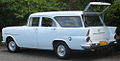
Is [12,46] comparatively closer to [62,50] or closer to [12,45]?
[12,45]

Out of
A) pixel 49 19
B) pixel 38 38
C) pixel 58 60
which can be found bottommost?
pixel 58 60

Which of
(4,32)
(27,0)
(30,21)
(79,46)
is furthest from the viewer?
(27,0)

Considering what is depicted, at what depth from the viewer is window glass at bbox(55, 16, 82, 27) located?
1019 cm

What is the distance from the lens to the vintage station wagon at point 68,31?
988 centimetres

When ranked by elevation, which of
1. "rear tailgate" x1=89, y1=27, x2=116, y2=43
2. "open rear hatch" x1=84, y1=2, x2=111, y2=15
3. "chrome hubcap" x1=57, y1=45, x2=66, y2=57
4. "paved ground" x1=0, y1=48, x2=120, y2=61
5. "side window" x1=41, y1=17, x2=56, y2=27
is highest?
"open rear hatch" x1=84, y1=2, x2=111, y2=15

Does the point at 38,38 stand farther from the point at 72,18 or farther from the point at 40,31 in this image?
the point at 72,18

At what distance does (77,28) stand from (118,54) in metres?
2.38

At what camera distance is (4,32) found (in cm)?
1305

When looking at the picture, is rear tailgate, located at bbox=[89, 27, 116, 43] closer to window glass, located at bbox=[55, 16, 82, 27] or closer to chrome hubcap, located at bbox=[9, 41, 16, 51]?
window glass, located at bbox=[55, 16, 82, 27]

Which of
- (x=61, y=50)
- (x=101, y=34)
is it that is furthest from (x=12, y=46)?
(x=101, y=34)

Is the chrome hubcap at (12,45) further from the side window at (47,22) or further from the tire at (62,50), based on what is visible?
the tire at (62,50)

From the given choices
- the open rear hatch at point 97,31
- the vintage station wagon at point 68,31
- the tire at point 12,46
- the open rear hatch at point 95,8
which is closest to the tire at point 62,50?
the vintage station wagon at point 68,31

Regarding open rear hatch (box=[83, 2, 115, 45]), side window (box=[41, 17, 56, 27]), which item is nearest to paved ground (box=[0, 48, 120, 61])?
open rear hatch (box=[83, 2, 115, 45])

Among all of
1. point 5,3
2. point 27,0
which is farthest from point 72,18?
point 5,3
